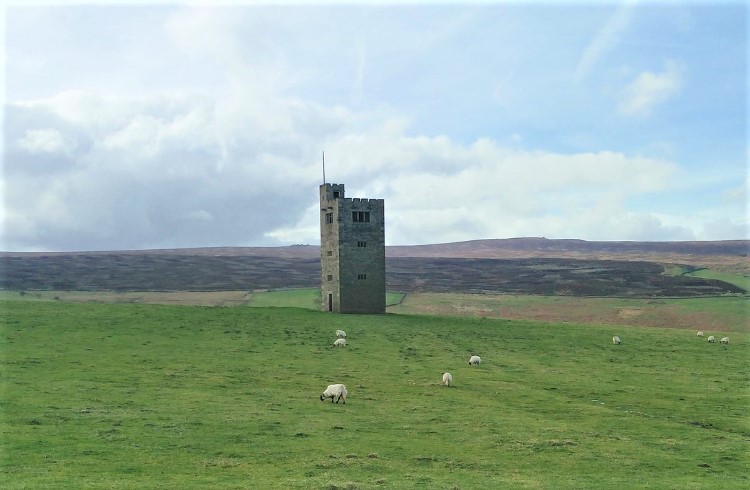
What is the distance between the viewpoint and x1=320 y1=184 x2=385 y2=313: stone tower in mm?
78625

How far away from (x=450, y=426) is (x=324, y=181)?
188ft

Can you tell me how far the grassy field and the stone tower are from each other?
14657mm

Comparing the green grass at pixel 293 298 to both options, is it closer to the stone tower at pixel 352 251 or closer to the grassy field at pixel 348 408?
the stone tower at pixel 352 251

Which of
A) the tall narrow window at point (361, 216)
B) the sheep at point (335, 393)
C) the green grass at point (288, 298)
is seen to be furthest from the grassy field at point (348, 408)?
the green grass at point (288, 298)

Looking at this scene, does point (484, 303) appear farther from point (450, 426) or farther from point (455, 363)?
point (450, 426)

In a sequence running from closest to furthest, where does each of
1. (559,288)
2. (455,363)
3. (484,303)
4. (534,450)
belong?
(534,450), (455,363), (484,303), (559,288)

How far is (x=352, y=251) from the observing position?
78938 millimetres

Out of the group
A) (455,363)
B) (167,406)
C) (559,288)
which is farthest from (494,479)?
(559,288)

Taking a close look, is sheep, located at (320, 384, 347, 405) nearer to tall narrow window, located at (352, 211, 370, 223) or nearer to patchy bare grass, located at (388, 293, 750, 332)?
tall narrow window, located at (352, 211, 370, 223)

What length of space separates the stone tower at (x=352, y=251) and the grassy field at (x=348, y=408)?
14657mm

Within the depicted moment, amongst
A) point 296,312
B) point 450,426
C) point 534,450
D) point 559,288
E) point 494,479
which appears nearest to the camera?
point 494,479

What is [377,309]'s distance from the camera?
8075cm

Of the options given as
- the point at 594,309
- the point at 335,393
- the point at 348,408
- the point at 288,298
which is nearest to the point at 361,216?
the point at 335,393

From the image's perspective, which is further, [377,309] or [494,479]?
[377,309]
